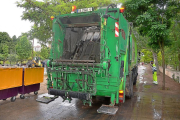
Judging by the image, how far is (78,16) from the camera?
458 centimetres

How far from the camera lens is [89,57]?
15.4 feet

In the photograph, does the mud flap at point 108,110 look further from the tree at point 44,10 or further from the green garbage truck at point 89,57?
the tree at point 44,10

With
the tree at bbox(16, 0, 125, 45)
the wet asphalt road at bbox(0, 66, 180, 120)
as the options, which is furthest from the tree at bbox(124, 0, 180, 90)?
the wet asphalt road at bbox(0, 66, 180, 120)

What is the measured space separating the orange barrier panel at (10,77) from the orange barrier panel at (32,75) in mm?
260

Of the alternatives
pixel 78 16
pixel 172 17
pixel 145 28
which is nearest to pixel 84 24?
pixel 78 16

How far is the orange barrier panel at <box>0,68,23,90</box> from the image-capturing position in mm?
4914

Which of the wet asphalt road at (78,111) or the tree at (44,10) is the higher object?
the tree at (44,10)

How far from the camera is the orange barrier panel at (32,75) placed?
579 centimetres

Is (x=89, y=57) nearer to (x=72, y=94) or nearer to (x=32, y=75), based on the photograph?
(x=72, y=94)

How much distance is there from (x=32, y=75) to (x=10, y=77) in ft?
3.42

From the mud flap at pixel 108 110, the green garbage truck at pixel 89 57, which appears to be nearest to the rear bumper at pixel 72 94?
the green garbage truck at pixel 89 57

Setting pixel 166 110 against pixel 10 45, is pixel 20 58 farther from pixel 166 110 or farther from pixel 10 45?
pixel 166 110

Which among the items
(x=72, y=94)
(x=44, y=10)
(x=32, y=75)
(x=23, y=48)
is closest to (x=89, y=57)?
(x=72, y=94)

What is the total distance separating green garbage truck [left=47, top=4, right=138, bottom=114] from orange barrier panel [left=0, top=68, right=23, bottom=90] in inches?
64.8
